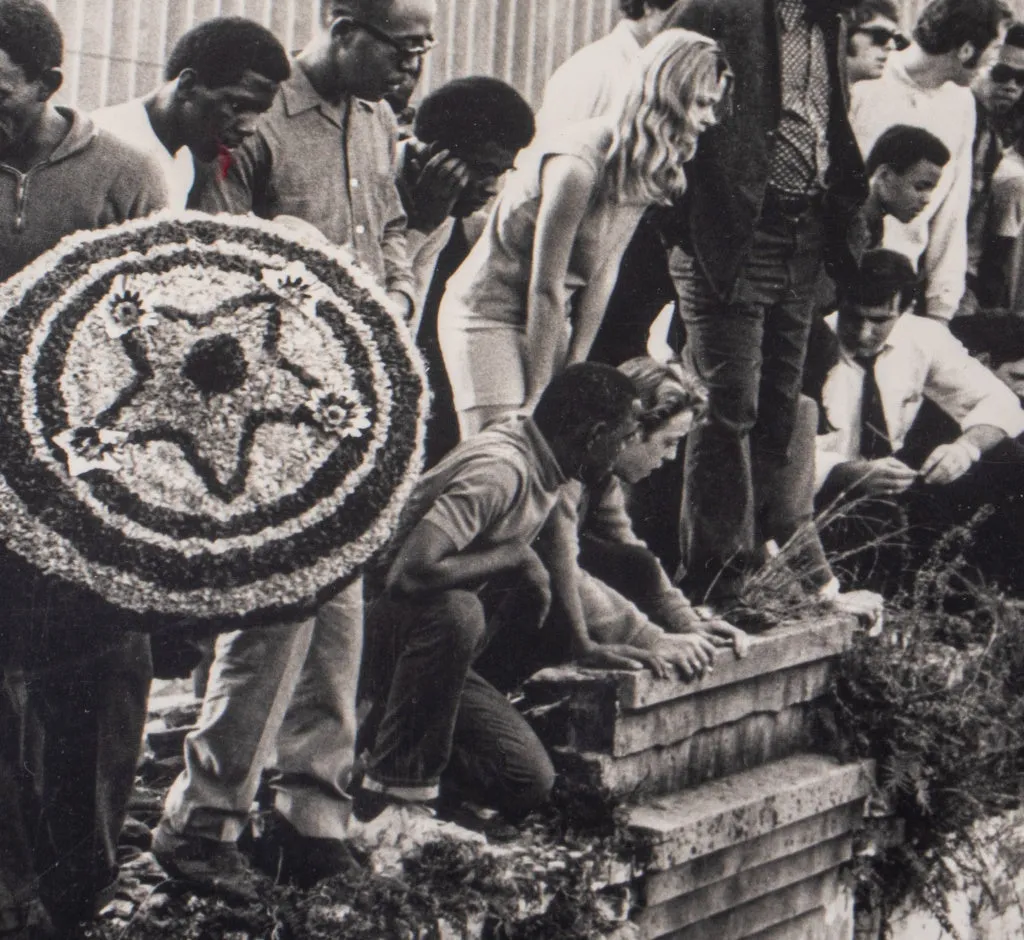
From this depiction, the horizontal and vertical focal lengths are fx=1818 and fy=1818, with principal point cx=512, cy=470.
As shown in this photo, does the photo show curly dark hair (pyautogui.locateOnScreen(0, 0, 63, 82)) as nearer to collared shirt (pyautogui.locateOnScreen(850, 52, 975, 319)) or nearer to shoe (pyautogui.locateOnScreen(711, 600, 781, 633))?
shoe (pyautogui.locateOnScreen(711, 600, 781, 633))

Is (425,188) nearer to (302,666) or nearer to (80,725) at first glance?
(302,666)

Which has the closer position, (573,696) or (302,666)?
(302,666)

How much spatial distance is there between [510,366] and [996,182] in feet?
13.3

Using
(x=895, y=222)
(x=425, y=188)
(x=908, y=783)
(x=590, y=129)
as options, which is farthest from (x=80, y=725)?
(x=895, y=222)

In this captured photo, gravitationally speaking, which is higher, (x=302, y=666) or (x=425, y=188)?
(x=425, y=188)

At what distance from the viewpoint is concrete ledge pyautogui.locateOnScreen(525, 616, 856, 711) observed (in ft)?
18.1

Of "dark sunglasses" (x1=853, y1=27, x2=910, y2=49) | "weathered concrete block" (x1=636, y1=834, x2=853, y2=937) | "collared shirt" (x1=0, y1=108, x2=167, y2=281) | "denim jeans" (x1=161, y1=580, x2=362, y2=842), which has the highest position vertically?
"dark sunglasses" (x1=853, y1=27, x2=910, y2=49)

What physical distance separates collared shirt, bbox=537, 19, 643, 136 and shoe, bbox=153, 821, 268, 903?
2529 mm

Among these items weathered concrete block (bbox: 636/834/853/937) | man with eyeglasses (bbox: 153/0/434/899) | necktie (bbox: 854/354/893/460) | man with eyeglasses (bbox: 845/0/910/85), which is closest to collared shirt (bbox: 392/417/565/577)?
man with eyeglasses (bbox: 153/0/434/899)

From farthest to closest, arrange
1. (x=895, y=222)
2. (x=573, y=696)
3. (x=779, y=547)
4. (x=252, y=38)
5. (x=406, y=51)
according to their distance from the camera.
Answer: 1. (x=895, y=222)
2. (x=779, y=547)
3. (x=573, y=696)
4. (x=406, y=51)
5. (x=252, y=38)

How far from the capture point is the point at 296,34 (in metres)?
5.16

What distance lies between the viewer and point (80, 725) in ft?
12.7

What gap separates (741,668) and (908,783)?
107cm

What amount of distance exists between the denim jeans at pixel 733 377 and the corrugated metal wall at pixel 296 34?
87 cm
